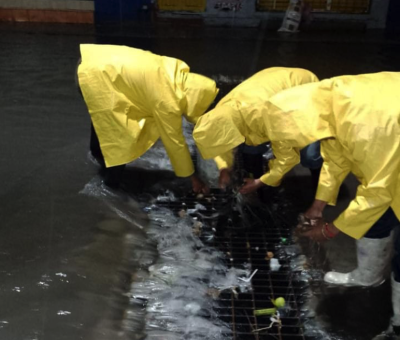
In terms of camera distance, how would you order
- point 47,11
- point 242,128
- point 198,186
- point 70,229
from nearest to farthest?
point 242,128 < point 70,229 < point 198,186 < point 47,11

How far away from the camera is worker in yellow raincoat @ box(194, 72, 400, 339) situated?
65.2 inches

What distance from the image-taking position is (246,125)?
7.33 ft

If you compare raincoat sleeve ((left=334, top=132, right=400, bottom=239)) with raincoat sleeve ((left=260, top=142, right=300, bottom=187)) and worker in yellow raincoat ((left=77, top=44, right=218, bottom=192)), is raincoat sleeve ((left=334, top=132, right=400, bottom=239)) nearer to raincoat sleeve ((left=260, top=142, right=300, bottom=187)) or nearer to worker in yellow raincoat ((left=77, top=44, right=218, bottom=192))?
raincoat sleeve ((left=260, top=142, right=300, bottom=187))

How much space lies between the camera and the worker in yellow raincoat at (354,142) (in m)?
1.66

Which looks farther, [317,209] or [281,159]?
[281,159]

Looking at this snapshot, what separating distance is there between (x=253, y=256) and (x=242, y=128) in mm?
600

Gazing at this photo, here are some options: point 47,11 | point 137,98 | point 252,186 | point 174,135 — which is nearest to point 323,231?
point 252,186

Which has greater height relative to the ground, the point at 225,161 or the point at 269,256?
the point at 225,161

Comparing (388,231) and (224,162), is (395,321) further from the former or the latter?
(224,162)

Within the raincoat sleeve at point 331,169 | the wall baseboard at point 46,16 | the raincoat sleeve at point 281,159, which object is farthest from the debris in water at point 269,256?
the wall baseboard at point 46,16

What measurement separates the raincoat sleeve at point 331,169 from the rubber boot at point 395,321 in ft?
1.30

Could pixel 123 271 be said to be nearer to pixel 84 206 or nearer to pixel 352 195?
pixel 84 206

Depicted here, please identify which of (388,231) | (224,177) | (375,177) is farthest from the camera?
(224,177)

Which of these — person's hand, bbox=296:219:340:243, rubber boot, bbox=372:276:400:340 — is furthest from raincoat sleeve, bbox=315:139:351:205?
rubber boot, bbox=372:276:400:340
